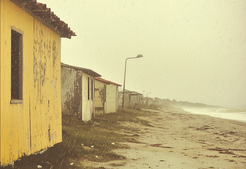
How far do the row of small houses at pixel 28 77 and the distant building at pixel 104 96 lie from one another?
14737 mm

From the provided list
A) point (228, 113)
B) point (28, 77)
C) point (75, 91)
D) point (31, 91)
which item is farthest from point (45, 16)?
point (228, 113)

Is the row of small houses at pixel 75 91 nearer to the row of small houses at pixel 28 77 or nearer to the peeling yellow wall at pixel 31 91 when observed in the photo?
the row of small houses at pixel 28 77

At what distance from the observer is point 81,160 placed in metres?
8.00

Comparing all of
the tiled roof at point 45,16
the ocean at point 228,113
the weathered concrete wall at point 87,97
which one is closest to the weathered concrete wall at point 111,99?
the weathered concrete wall at point 87,97

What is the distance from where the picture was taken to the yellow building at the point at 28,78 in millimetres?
5285

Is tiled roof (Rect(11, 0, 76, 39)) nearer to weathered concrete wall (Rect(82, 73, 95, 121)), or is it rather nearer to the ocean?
weathered concrete wall (Rect(82, 73, 95, 121))

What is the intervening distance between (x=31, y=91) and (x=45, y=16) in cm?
215

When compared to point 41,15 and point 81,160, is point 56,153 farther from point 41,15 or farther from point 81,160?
point 41,15

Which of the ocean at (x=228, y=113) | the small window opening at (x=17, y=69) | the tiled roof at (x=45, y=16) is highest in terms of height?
the tiled roof at (x=45, y=16)

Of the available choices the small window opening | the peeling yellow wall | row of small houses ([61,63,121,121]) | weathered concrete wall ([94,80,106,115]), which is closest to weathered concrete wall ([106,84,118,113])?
weathered concrete wall ([94,80,106,115])

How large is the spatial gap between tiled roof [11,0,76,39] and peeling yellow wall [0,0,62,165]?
0.14 metres

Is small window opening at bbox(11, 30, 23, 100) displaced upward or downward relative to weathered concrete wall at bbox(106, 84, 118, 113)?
upward

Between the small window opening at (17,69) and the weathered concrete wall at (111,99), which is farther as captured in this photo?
the weathered concrete wall at (111,99)

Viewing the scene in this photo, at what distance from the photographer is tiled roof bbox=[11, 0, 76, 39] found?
613 cm
